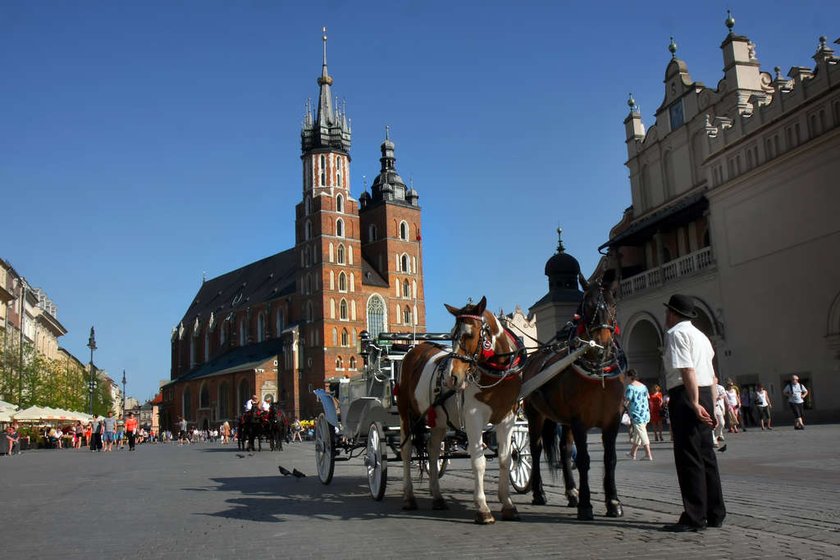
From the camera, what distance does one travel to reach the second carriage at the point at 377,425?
924 cm

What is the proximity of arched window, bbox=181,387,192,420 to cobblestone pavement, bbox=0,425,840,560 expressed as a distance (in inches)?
3448

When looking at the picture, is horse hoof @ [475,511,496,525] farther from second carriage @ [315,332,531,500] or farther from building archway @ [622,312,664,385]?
building archway @ [622,312,664,385]

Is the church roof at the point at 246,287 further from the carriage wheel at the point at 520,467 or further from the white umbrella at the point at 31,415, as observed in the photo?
the carriage wheel at the point at 520,467

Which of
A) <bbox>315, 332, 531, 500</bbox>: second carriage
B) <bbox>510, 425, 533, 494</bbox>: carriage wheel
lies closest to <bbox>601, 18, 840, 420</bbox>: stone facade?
<bbox>315, 332, 531, 500</bbox>: second carriage

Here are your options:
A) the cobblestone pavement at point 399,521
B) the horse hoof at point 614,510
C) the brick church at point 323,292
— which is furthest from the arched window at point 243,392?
the horse hoof at point 614,510

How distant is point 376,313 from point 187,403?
98.8ft

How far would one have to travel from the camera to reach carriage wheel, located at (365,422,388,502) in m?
8.92

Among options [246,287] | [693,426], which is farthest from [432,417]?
[246,287]

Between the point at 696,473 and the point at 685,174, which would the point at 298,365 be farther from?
the point at 696,473

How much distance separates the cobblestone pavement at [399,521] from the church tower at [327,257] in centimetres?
6882

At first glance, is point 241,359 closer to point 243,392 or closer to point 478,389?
point 243,392

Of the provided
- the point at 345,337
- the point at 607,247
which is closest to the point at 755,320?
the point at 607,247

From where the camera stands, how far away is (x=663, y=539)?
5.75 m

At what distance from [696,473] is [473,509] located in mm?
2715
